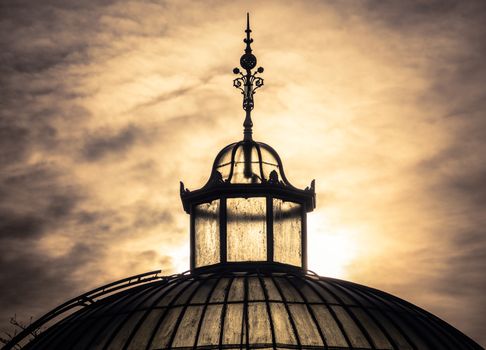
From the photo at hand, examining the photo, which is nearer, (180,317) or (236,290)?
(180,317)

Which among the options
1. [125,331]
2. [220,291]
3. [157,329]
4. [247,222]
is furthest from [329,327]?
[247,222]

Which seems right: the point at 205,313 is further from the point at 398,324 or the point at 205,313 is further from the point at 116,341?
the point at 398,324

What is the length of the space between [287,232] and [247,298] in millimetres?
7496

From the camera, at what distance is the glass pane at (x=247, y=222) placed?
189 feet

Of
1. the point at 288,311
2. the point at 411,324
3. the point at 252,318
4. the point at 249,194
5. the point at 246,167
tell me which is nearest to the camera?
the point at 252,318

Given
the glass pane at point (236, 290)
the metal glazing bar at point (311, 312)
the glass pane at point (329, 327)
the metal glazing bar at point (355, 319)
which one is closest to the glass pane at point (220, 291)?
the glass pane at point (236, 290)

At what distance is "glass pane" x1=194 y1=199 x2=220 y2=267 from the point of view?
190ft

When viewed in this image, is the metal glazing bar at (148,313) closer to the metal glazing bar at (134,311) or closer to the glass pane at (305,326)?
the metal glazing bar at (134,311)

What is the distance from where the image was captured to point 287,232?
5856cm

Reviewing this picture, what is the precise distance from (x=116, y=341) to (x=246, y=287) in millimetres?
4768

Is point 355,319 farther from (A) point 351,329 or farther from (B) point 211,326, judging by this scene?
(B) point 211,326

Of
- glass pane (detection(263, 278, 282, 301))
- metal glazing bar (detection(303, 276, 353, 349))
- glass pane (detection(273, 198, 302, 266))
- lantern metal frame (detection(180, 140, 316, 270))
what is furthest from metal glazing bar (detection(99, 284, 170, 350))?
metal glazing bar (detection(303, 276, 353, 349))

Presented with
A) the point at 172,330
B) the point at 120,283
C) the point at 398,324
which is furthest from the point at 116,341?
the point at 398,324

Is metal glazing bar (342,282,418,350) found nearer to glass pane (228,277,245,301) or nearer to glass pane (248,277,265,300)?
glass pane (248,277,265,300)
